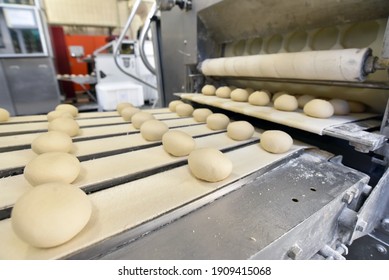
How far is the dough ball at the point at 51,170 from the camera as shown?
0.60 meters

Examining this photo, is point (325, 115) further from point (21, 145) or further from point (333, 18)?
point (21, 145)

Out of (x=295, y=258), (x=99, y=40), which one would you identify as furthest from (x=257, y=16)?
(x=99, y=40)

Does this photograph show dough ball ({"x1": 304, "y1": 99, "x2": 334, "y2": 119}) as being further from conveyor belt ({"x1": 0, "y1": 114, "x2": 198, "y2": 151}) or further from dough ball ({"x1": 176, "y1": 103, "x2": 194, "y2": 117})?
dough ball ({"x1": 176, "y1": 103, "x2": 194, "y2": 117})

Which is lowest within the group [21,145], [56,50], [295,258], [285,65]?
[295,258]

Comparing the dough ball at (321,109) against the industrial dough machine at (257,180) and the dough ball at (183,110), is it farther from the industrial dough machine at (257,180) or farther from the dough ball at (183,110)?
the dough ball at (183,110)

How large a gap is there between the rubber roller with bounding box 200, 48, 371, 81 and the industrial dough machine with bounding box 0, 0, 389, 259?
0.14ft

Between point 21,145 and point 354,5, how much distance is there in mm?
1554

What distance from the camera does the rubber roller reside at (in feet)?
2.73

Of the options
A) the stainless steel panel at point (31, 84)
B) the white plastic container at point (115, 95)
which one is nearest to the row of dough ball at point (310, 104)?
the white plastic container at point (115, 95)

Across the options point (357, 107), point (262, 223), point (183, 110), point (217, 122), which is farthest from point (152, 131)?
point (357, 107)

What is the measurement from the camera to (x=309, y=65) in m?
0.97

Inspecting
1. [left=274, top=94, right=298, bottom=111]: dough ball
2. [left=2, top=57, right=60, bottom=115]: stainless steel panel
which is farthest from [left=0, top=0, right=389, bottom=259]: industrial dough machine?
[left=2, top=57, right=60, bottom=115]: stainless steel panel

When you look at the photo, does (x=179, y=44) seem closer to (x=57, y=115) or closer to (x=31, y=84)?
(x=57, y=115)

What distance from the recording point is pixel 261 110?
3.70 feet
